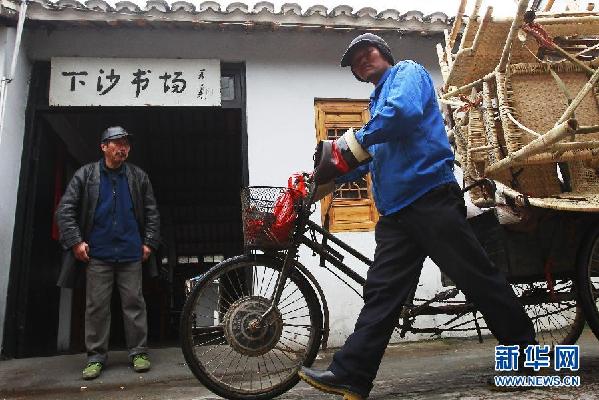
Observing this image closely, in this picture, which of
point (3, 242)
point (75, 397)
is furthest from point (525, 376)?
point (3, 242)

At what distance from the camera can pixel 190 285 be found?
300cm

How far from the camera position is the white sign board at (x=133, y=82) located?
5.71 m

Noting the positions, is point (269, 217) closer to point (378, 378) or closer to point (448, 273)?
point (448, 273)

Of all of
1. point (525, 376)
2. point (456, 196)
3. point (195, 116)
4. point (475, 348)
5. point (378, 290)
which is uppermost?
point (195, 116)

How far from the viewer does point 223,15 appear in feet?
18.2

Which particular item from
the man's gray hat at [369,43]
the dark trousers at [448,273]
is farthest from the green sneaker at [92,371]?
the man's gray hat at [369,43]

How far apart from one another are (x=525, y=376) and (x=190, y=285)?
2.13 m

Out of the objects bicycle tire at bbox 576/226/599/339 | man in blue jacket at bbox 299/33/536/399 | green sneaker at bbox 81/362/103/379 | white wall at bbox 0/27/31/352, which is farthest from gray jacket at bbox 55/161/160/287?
bicycle tire at bbox 576/226/599/339

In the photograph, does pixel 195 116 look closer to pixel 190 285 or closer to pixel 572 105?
pixel 190 285

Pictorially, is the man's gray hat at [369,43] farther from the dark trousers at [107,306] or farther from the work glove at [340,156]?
the dark trousers at [107,306]

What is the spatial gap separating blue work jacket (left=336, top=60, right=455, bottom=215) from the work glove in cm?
5

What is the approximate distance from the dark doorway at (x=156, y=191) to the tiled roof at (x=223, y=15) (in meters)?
0.87

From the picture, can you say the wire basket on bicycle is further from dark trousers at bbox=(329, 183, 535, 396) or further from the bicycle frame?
dark trousers at bbox=(329, 183, 535, 396)

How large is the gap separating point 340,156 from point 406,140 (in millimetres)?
427
